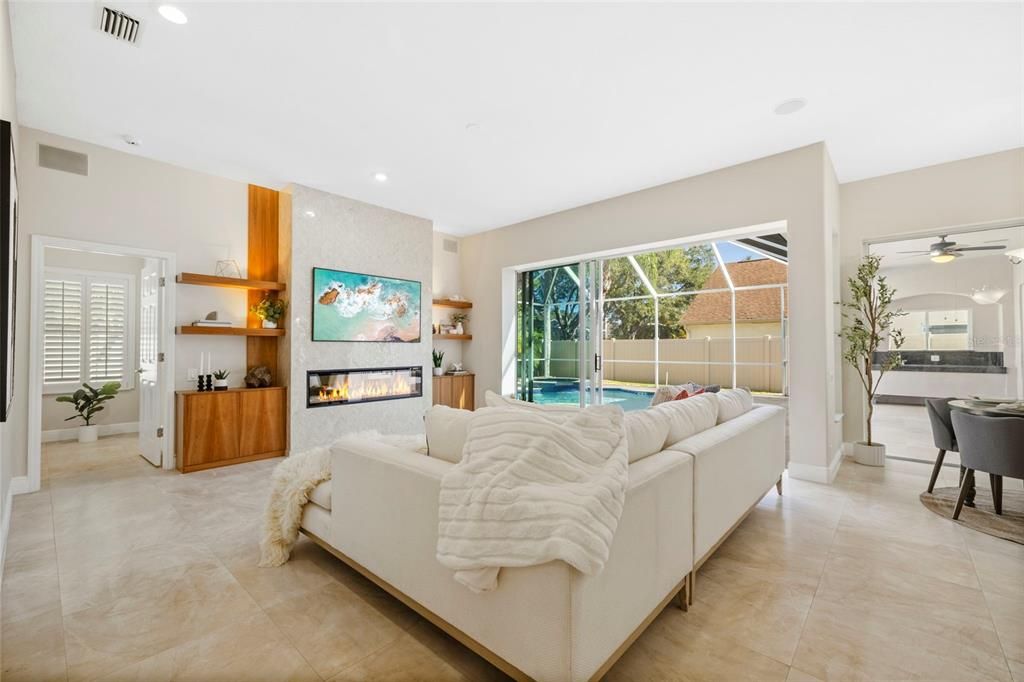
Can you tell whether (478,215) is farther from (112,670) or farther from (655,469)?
(112,670)

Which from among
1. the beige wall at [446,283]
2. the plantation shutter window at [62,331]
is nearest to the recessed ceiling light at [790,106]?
the beige wall at [446,283]

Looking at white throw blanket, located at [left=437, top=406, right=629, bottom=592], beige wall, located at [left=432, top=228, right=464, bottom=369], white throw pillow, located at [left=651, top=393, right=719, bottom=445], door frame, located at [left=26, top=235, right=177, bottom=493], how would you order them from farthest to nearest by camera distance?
beige wall, located at [left=432, top=228, right=464, bottom=369], door frame, located at [left=26, top=235, right=177, bottom=493], white throw pillow, located at [left=651, top=393, right=719, bottom=445], white throw blanket, located at [left=437, top=406, right=629, bottom=592]

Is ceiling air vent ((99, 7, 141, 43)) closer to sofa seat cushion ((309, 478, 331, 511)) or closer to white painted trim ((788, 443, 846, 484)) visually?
sofa seat cushion ((309, 478, 331, 511))

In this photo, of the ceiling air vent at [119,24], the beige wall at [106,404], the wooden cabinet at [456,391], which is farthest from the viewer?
the wooden cabinet at [456,391]

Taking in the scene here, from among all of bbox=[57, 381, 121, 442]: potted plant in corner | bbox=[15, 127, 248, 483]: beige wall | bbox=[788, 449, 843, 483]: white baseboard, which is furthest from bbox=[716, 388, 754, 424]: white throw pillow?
bbox=[57, 381, 121, 442]: potted plant in corner

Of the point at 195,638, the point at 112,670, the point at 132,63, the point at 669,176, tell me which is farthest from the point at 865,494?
the point at 132,63

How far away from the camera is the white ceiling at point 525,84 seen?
2.36 m

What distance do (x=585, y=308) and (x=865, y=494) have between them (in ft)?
10.9

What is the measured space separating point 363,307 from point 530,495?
4.43 meters

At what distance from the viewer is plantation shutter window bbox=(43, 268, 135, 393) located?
539 centimetres

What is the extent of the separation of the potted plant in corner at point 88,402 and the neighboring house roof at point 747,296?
8.39m

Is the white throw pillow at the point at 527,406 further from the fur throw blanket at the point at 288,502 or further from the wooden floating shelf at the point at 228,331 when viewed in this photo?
the wooden floating shelf at the point at 228,331

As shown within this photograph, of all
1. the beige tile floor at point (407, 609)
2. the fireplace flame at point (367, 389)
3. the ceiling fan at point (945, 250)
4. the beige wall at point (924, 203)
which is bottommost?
the beige tile floor at point (407, 609)

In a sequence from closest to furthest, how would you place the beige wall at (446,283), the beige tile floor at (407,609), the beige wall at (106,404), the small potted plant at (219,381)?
the beige tile floor at (407,609) → the small potted plant at (219,381) → the beige wall at (106,404) → the beige wall at (446,283)
